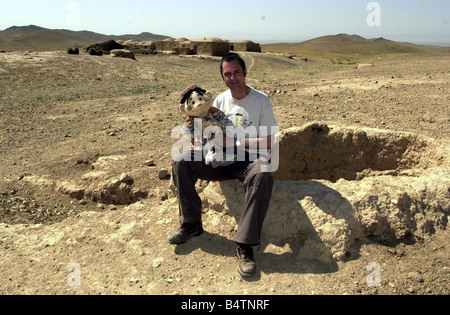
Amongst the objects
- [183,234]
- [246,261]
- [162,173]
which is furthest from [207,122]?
[162,173]

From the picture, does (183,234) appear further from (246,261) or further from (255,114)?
(255,114)

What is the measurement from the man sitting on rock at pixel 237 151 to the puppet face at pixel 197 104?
27 cm

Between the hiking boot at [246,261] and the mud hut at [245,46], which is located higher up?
the mud hut at [245,46]

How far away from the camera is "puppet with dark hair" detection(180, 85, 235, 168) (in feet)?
9.92

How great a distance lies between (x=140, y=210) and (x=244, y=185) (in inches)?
55.7

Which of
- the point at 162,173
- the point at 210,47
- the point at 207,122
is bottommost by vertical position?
the point at 162,173

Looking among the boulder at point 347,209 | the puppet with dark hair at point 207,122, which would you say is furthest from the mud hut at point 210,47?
the puppet with dark hair at point 207,122

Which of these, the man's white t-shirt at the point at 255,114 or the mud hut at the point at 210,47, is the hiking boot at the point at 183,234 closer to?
the man's white t-shirt at the point at 255,114

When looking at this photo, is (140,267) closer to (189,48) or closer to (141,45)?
(189,48)

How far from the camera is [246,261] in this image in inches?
113

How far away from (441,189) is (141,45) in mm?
31174

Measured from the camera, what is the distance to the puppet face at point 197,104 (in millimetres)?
2975

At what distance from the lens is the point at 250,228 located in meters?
2.83

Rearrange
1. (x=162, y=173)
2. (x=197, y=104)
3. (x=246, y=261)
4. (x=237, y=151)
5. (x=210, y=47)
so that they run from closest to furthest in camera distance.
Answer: (x=246, y=261), (x=197, y=104), (x=237, y=151), (x=162, y=173), (x=210, y=47)
